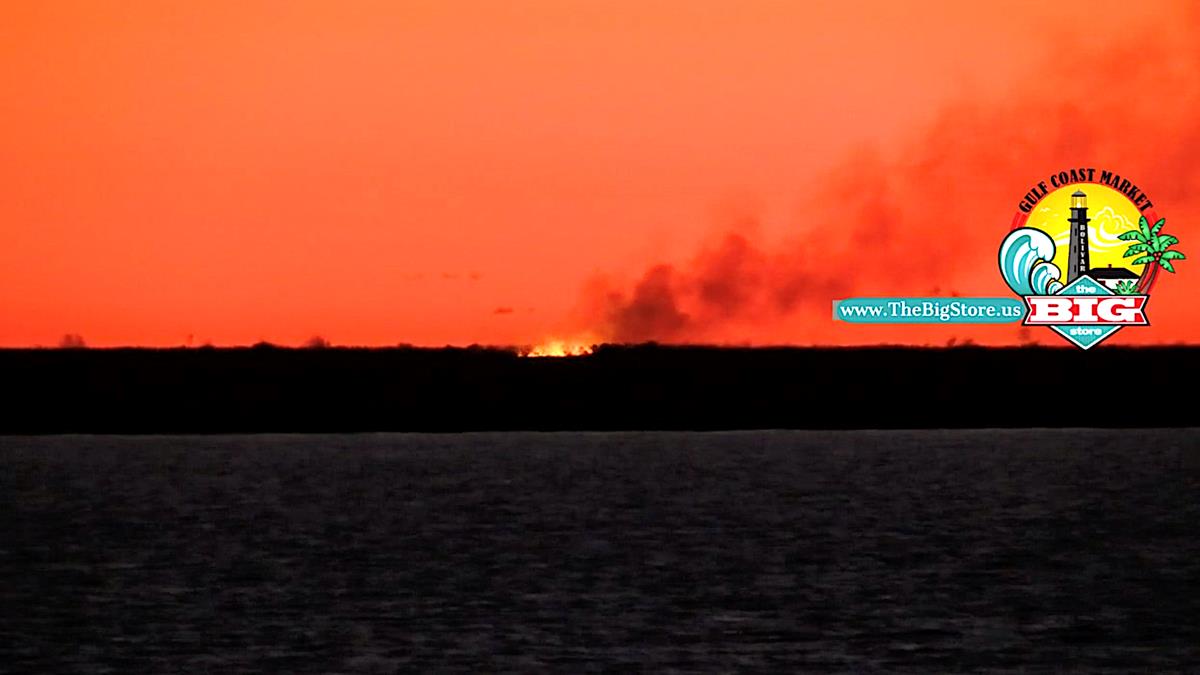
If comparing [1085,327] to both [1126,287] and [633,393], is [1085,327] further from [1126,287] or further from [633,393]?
[633,393]

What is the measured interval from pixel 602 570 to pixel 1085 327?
1640 inches

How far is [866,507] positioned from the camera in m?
29.7

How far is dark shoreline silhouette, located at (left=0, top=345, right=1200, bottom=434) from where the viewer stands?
68250mm

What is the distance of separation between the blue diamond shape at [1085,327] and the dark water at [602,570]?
13.0 metres

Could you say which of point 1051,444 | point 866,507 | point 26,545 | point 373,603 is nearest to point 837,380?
point 1051,444

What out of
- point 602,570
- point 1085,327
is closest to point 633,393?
point 1085,327

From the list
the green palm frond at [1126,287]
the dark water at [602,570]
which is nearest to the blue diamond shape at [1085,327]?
the green palm frond at [1126,287]

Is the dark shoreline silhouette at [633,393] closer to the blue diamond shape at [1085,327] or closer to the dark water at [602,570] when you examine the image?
the blue diamond shape at [1085,327]

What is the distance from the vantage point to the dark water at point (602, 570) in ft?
47.8

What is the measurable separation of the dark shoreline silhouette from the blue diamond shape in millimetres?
3147

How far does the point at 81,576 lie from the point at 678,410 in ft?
163

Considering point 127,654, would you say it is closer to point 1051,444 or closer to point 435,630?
point 435,630

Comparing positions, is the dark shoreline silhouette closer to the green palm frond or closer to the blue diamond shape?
the blue diamond shape

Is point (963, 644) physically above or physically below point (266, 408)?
below
